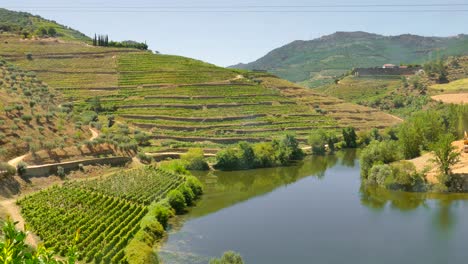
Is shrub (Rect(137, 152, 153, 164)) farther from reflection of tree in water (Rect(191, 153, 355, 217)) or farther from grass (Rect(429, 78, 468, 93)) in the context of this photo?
grass (Rect(429, 78, 468, 93))

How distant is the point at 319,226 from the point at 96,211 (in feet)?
68.5

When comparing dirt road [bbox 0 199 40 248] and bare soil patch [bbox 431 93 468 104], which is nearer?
dirt road [bbox 0 199 40 248]

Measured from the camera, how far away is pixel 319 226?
4500cm

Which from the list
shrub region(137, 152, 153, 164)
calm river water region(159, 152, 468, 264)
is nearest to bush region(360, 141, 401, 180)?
calm river water region(159, 152, 468, 264)

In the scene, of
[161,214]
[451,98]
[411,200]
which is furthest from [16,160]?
[451,98]

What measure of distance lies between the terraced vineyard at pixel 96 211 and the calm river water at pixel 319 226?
4094 millimetres

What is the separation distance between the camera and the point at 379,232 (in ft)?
140

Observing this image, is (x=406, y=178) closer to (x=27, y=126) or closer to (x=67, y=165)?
(x=67, y=165)

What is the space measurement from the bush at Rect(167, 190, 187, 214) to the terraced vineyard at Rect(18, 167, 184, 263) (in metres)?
1.52

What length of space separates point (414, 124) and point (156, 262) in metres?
55.0

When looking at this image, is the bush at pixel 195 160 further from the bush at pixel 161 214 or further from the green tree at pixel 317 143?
the bush at pixel 161 214

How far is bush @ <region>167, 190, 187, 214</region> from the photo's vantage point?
4934cm

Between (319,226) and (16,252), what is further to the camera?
(319,226)

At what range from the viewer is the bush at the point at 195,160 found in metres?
76.6
